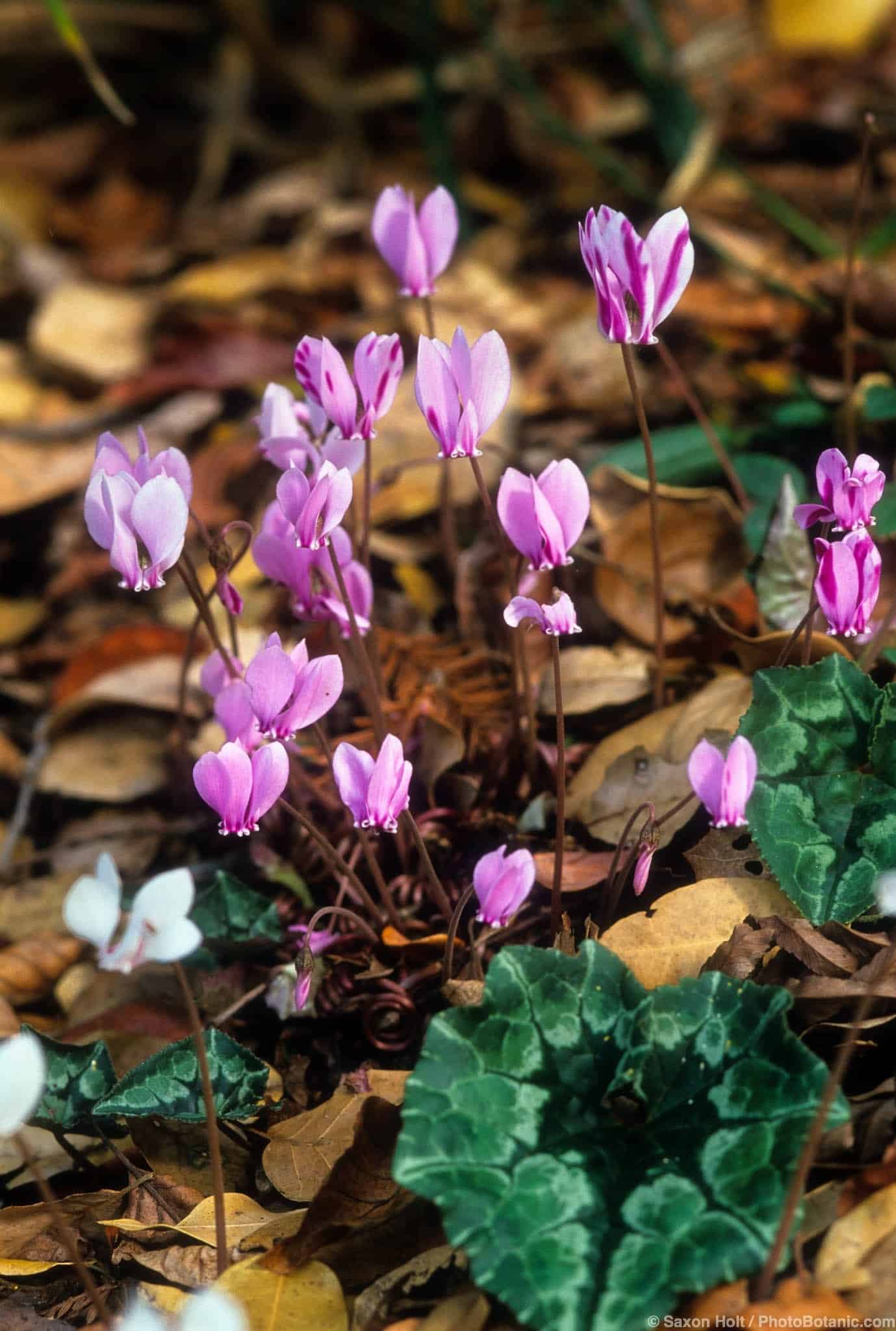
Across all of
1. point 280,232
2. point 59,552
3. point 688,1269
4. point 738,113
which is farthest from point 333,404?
point 738,113

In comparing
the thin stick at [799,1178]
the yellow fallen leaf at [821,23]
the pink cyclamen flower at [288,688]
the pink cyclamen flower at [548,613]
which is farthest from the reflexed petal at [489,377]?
the yellow fallen leaf at [821,23]

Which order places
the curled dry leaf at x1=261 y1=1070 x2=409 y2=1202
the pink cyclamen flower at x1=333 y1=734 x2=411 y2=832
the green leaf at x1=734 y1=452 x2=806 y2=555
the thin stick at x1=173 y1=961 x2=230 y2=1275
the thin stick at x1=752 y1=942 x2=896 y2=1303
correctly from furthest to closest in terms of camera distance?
the green leaf at x1=734 y1=452 x2=806 y2=555 → the curled dry leaf at x1=261 y1=1070 x2=409 y2=1202 → the pink cyclamen flower at x1=333 y1=734 x2=411 y2=832 → the thin stick at x1=173 y1=961 x2=230 y2=1275 → the thin stick at x1=752 y1=942 x2=896 y2=1303

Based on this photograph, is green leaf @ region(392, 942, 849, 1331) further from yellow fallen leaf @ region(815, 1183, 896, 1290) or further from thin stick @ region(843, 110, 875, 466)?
thin stick @ region(843, 110, 875, 466)

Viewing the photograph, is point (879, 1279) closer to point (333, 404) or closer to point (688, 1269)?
point (688, 1269)

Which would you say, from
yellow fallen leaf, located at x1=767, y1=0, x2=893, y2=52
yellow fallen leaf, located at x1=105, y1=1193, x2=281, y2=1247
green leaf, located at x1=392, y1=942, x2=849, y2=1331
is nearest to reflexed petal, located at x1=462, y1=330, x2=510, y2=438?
green leaf, located at x1=392, y1=942, x2=849, y2=1331

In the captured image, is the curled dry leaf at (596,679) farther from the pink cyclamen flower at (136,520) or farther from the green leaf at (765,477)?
the pink cyclamen flower at (136,520)
